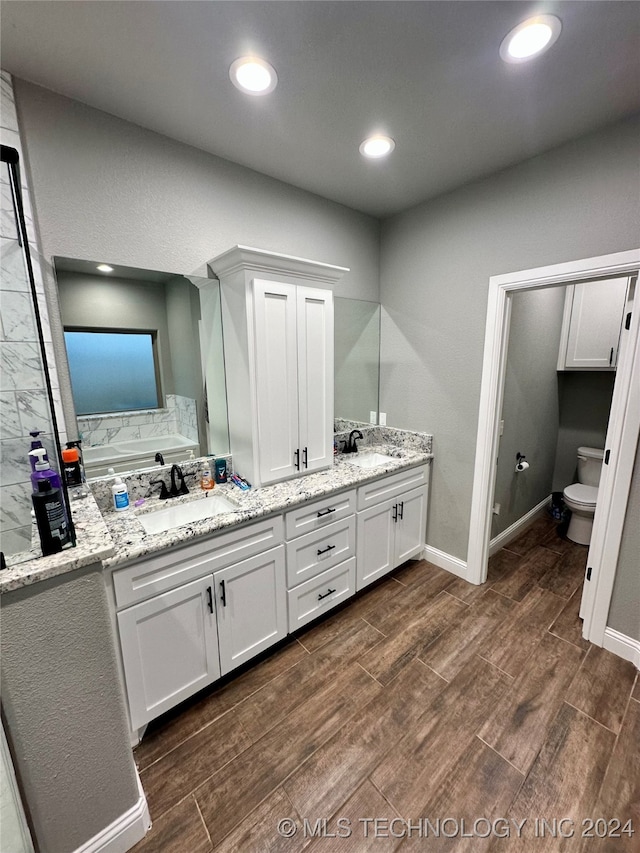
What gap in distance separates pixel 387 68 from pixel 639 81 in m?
1.06

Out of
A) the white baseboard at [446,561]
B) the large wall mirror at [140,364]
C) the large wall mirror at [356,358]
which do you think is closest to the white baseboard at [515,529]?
the white baseboard at [446,561]

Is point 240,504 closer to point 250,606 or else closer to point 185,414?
point 250,606

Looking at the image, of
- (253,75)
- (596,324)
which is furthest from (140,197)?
(596,324)

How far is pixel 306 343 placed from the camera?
205 centimetres

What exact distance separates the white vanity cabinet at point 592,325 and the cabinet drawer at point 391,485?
189 centimetres

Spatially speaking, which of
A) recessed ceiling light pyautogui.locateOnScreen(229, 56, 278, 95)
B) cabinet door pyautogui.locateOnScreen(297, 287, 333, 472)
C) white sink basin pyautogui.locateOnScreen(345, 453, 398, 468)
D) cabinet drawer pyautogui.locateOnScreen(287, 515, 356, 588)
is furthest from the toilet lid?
recessed ceiling light pyautogui.locateOnScreen(229, 56, 278, 95)

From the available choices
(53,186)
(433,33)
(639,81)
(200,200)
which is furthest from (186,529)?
(639,81)

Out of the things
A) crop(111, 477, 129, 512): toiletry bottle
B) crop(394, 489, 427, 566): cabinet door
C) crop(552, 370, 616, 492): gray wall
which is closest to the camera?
crop(111, 477, 129, 512): toiletry bottle

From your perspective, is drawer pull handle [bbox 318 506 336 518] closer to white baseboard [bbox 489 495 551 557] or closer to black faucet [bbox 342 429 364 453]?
black faucet [bbox 342 429 364 453]

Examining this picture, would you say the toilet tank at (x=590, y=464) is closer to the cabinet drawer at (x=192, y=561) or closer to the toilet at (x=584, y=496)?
the toilet at (x=584, y=496)

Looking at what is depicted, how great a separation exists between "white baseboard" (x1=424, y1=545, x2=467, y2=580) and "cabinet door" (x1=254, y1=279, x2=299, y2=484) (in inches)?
58.8

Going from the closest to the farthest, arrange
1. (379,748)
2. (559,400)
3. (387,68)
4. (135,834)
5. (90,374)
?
(135,834) → (387,68) → (379,748) → (90,374) → (559,400)

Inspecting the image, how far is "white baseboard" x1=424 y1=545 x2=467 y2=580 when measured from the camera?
257cm

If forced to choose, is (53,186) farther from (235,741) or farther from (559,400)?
(559,400)
